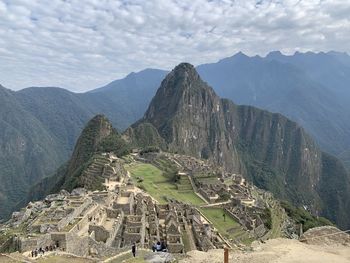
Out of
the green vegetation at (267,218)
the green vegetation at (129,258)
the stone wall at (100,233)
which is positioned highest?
the green vegetation at (129,258)

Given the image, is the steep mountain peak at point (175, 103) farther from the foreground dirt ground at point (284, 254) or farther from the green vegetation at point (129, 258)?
the foreground dirt ground at point (284, 254)

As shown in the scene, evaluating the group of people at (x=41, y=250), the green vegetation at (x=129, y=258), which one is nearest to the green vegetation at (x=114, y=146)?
the group of people at (x=41, y=250)

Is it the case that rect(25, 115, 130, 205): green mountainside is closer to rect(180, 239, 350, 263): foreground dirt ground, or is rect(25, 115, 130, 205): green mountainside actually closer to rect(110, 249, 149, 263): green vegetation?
rect(110, 249, 149, 263): green vegetation

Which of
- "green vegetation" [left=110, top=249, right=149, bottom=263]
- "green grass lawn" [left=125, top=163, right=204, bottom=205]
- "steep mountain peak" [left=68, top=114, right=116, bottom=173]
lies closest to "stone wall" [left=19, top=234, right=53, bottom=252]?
"green vegetation" [left=110, top=249, right=149, bottom=263]

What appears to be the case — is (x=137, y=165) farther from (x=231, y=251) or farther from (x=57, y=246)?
(x=231, y=251)

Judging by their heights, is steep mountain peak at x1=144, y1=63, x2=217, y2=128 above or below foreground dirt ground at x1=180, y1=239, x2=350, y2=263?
above

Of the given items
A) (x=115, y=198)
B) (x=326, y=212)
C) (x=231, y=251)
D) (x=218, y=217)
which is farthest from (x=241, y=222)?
(x=326, y=212)

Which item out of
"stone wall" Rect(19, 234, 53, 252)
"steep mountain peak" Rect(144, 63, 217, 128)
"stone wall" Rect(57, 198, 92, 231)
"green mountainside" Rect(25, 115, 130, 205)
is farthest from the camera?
"steep mountain peak" Rect(144, 63, 217, 128)
